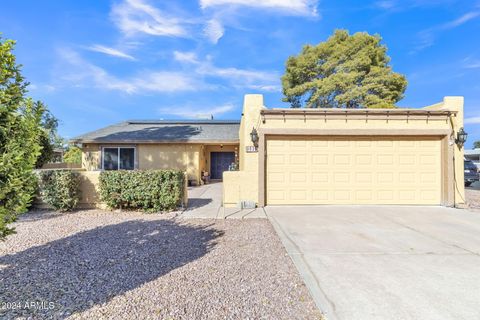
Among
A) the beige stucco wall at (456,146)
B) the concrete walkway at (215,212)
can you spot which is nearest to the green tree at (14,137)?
the concrete walkway at (215,212)

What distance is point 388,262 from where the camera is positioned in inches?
151

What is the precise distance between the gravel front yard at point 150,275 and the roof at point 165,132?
9.24m

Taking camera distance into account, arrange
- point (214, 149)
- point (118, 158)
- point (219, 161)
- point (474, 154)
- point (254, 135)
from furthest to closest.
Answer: point (474, 154) < point (219, 161) < point (214, 149) < point (118, 158) < point (254, 135)

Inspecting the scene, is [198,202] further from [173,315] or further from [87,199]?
[173,315]

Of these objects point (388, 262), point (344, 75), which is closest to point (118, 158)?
point (388, 262)

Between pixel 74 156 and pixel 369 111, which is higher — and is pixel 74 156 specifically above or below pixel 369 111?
below

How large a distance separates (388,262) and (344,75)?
18825 millimetres

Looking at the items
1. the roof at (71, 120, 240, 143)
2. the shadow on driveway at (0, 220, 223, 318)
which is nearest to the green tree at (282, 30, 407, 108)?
the roof at (71, 120, 240, 143)

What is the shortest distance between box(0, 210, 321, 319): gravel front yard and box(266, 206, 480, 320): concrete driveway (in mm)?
400

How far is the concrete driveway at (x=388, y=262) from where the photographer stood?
267 cm

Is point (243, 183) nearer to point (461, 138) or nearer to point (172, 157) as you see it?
point (461, 138)

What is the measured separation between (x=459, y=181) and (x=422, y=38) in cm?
1252

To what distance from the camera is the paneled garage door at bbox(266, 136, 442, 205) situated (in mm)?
8492

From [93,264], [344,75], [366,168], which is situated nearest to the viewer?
[93,264]
